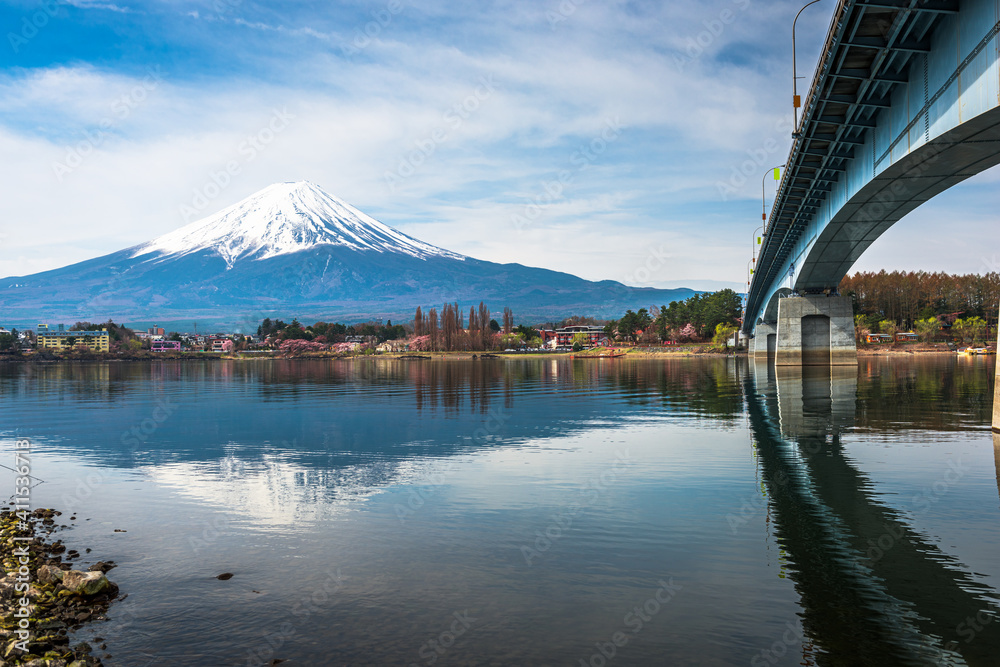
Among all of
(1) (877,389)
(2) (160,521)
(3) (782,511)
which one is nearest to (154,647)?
(2) (160,521)

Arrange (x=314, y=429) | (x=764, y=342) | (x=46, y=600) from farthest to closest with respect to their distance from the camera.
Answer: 1. (x=764, y=342)
2. (x=314, y=429)
3. (x=46, y=600)

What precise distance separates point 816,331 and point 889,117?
62402mm

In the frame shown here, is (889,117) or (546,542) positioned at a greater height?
(889,117)

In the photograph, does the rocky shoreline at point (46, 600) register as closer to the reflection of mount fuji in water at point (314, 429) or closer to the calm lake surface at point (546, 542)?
the calm lake surface at point (546, 542)

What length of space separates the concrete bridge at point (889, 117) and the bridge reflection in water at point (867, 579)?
38.3ft

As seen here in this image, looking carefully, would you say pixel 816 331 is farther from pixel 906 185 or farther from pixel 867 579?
pixel 867 579

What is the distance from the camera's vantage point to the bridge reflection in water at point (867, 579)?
9961 millimetres

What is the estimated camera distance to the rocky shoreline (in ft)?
32.5

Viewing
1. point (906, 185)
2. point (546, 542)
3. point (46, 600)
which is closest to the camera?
point (46, 600)

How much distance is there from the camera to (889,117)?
2988cm

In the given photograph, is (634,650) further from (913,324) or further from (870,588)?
(913,324)

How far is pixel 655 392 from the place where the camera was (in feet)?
200

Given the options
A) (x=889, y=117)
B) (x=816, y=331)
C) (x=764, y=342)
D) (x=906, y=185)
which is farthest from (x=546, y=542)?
(x=764, y=342)

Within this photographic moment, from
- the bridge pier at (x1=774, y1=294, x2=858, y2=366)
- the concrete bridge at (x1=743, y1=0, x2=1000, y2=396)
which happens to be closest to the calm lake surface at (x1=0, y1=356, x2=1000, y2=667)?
the concrete bridge at (x1=743, y1=0, x2=1000, y2=396)
